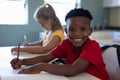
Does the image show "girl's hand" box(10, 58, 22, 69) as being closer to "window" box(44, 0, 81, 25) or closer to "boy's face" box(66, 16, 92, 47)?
"boy's face" box(66, 16, 92, 47)

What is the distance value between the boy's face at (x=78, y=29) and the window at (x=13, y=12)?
2.56 meters

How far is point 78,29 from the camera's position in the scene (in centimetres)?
97

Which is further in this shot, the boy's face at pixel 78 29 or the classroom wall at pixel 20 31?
the classroom wall at pixel 20 31

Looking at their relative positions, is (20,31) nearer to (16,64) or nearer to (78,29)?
(16,64)

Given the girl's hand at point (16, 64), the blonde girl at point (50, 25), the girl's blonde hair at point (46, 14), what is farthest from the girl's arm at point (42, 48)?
the girl's hand at point (16, 64)

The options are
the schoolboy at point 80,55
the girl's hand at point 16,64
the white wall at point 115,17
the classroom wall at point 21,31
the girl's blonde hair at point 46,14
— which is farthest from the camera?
the white wall at point 115,17

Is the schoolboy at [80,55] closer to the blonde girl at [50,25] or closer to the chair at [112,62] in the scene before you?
the chair at [112,62]

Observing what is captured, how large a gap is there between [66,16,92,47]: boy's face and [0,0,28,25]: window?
101 inches

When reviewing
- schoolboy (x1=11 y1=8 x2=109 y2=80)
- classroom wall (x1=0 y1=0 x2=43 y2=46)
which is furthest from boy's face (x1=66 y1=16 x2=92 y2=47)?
classroom wall (x1=0 y1=0 x2=43 y2=46)

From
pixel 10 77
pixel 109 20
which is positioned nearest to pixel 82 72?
pixel 10 77

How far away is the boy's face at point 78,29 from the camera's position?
96cm

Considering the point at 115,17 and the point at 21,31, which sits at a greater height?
the point at 115,17

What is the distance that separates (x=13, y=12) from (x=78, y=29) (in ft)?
8.82

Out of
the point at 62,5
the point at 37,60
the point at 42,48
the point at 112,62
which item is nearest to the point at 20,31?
the point at 62,5
